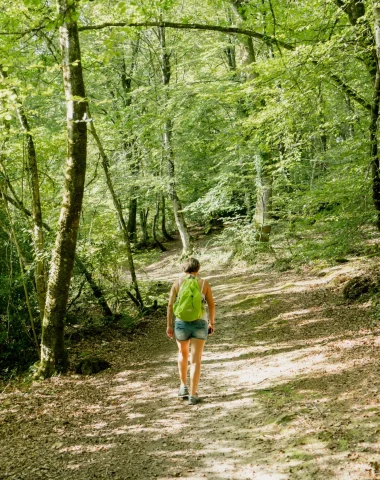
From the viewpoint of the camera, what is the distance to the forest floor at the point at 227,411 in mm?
3568

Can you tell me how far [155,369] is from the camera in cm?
711

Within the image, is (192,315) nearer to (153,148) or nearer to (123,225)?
(123,225)

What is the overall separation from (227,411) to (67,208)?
4.11m

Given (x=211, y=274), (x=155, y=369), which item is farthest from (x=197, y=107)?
→ (x=155, y=369)

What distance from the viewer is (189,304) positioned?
485 centimetres

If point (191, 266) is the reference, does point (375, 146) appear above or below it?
above

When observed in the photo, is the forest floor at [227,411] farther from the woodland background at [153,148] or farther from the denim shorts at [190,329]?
the woodland background at [153,148]

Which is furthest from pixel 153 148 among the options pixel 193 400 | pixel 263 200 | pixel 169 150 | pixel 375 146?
pixel 193 400

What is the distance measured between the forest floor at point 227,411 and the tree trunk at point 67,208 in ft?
1.88

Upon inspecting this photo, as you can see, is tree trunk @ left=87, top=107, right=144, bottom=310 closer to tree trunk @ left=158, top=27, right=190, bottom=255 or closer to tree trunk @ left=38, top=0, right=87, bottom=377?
tree trunk @ left=38, top=0, right=87, bottom=377

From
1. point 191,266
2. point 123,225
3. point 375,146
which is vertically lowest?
point 191,266

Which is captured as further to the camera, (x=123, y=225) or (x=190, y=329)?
(x=123, y=225)

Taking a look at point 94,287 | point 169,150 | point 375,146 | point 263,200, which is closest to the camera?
point 375,146

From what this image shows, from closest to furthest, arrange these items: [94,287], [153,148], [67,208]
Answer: [67,208]
[94,287]
[153,148]
